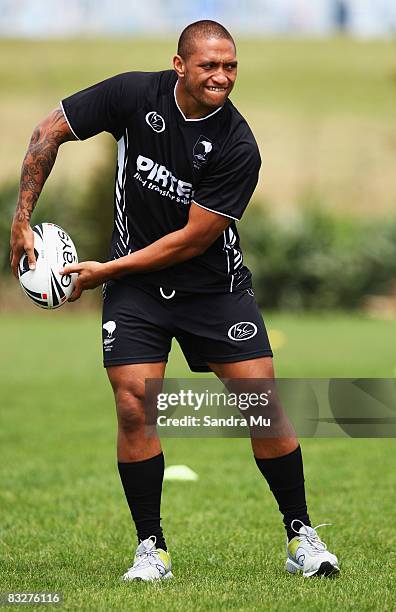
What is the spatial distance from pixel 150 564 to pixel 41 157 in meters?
2.08

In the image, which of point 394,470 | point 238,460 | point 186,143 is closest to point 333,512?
point 394,470

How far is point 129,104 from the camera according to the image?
5.67m

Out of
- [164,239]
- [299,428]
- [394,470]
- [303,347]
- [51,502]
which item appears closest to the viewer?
[164,239]

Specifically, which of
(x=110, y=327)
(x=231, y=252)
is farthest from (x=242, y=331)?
(x=110, y=327)

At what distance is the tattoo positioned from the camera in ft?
18.9

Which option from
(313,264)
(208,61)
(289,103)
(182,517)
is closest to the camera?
(208,61)

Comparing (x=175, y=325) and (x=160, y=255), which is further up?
(x=160, y=255)

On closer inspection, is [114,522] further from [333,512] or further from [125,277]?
[125,277]

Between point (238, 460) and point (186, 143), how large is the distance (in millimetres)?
5102

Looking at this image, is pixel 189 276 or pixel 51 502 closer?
pixel 189 276

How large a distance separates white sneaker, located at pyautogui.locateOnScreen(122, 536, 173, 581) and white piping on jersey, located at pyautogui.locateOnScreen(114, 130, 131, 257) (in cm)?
145

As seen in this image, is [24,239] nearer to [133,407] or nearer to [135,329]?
[135,329]

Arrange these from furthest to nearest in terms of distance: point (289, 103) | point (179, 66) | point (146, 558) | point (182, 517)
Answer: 1. point (289, 103)
2. point (182, 517)
3. point (146, 558)
4. point (179, 66)

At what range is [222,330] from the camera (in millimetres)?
5738
